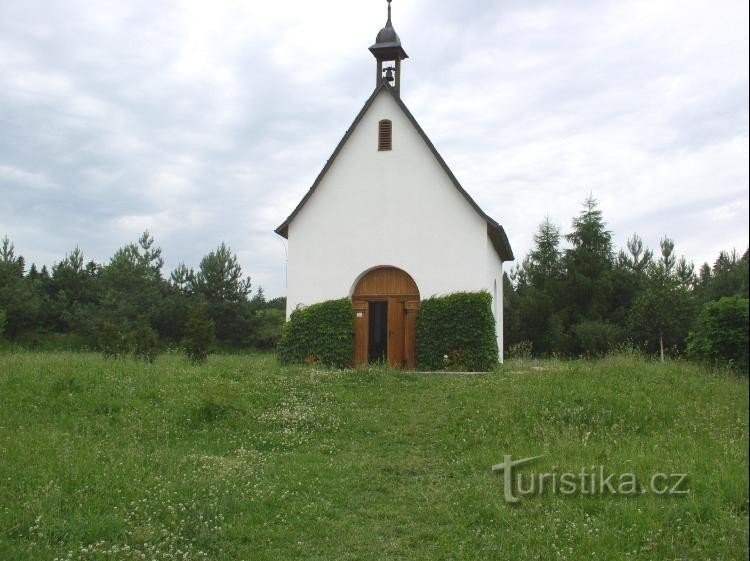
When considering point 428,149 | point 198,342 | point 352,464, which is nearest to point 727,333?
point 352,464

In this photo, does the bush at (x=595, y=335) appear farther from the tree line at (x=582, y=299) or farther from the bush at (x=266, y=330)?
the bush at (x=266, y=330)

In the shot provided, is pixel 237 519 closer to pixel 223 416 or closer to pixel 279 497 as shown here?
pixel 279 497

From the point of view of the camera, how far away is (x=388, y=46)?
19.2 meters

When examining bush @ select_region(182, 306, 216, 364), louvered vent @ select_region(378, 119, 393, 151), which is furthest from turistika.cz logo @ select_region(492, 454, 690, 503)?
louvered vent @ select_region(378, 119, 393, 151)

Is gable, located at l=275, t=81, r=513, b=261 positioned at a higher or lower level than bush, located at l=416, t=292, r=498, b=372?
higher

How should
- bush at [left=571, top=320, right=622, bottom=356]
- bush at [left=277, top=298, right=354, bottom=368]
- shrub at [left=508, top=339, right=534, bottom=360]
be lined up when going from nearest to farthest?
bush at [left=277, top=298, right=354, bottom=368]
shrub at [left=508, top=339, right=534, bottom=360]
bush at [left=571, top=320, right=622, bottom=356]

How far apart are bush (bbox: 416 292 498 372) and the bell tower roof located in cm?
738

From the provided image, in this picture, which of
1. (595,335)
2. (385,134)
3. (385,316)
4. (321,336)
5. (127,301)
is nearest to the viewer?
(321,336)

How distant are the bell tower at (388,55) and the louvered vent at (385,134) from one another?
3.51 feet

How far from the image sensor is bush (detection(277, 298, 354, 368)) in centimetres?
1771

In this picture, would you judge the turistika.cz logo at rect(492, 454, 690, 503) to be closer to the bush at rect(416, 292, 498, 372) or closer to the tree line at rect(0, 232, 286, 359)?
the bush at rect(416, 292, 498, 372)

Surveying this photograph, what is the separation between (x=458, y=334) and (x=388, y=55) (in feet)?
28.0

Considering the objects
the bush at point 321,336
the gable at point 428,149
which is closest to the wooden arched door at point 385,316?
the bush at point 321,336

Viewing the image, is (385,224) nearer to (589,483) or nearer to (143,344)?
(143,344)
